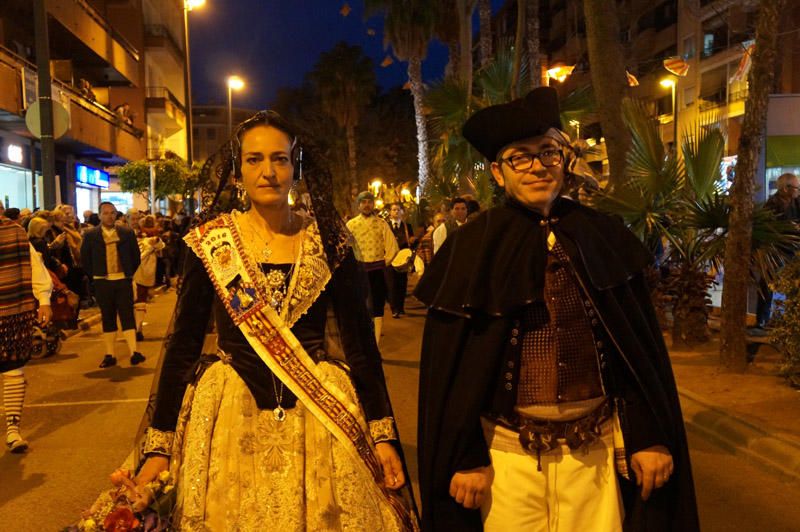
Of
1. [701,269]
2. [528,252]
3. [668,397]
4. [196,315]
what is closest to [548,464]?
[668,397]

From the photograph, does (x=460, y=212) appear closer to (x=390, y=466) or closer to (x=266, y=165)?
(x=266, y=165)

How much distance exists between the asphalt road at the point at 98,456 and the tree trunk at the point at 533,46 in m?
7.47

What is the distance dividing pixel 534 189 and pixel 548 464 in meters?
0.84

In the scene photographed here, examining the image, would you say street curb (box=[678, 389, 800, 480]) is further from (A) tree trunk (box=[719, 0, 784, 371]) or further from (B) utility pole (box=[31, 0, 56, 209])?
(B) utility pole (box=[31, 0, 56, 209])

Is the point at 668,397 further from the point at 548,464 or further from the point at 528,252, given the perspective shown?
the point at 528,252

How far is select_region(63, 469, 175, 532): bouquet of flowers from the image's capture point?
7.74 feet

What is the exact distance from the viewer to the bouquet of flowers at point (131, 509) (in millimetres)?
2359

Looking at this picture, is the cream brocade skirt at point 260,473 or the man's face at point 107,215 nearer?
the cream brocade skirt at point 260,473

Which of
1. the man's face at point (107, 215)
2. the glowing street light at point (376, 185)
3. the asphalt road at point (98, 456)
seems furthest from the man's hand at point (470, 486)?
the glowing street light at point (376, 185)

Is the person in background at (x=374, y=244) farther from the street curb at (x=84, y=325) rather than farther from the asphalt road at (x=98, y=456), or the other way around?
the street curb at (x=84, y=325)

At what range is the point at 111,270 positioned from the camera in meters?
9.47

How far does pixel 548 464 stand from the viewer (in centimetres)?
243

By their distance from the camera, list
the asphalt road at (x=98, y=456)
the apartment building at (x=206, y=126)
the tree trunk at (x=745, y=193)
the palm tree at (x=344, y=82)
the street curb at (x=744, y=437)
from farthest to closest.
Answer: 1. the apartment building at (x=206, y=126)
2. the palm tree at (x=344, y=82)
3. the tree trunk at (x=745, y=193)
4. the street curb at (x=744, y=437)
5. the asphalt road at (x=98, y=456)

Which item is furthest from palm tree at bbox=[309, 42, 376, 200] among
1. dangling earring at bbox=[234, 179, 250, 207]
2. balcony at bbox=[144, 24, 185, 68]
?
dangling earring at bbox=[234, 179, 250, 207]
